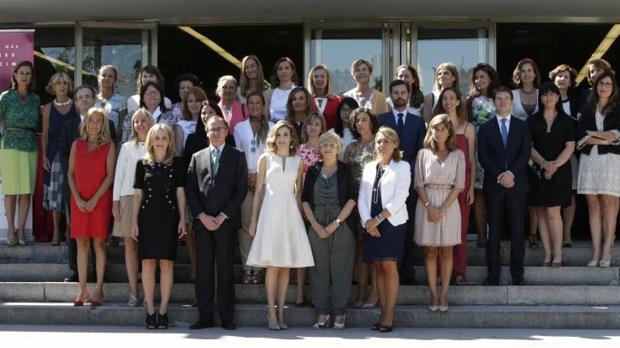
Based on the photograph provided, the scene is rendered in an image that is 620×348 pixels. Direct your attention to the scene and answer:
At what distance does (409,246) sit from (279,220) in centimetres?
132

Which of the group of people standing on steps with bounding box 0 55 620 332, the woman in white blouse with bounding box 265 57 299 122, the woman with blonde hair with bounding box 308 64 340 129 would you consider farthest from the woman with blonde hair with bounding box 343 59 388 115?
the woman in white blouse with bounding box 265 57 299 122

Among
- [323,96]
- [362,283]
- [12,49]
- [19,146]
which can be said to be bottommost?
[362,283]

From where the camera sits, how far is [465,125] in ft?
29.0

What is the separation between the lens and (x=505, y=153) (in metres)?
8.67

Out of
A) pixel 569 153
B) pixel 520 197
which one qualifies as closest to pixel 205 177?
pixel 520 197

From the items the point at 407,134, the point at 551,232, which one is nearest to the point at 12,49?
the point at 407,134

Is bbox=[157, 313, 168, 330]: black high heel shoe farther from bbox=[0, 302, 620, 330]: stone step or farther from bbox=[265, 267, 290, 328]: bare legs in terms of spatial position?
bbox=[265, 267, 290, 328]: bare legs

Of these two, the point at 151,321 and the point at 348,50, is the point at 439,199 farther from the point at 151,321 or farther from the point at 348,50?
the point at 348,50

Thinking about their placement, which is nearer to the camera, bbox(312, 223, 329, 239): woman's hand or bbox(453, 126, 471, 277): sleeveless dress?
bbox(312, 223, 329, 239): woman's hand

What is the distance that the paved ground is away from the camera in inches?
296

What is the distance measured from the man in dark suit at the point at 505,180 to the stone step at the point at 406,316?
0.46m

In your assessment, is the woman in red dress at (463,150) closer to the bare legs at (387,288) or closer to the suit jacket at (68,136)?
the bare legs at (387,288)

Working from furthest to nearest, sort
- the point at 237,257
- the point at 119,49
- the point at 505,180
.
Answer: the point at 119,49
the point at 237,257
the point at 505,180

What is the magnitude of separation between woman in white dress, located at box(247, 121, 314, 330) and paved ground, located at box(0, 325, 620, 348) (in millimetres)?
447
